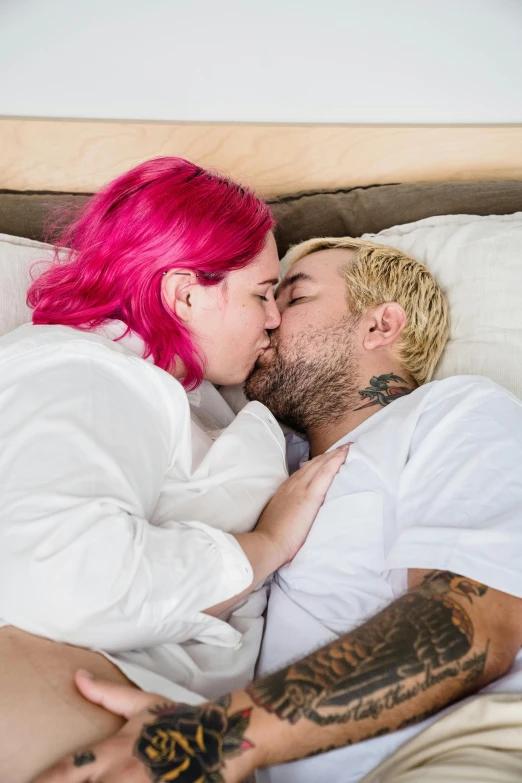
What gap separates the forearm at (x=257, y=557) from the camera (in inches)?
42.3

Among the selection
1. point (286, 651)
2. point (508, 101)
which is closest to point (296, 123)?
point (508, 101)

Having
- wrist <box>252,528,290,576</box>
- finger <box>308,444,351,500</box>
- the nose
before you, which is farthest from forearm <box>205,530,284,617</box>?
the nose

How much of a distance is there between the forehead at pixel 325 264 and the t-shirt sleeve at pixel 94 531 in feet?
2.27

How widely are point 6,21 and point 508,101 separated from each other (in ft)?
4.62

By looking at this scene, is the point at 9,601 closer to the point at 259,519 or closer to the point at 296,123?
the point at 259,519

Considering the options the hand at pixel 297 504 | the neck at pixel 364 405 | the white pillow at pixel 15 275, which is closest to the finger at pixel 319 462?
the hand at pixel 297 504

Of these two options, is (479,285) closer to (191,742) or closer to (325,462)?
(325,462)

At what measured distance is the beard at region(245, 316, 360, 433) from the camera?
148 cm

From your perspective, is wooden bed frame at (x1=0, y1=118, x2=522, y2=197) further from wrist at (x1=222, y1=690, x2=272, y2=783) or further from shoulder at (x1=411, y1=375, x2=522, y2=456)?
wrist at (x1=222, y1=690, x2=272, y2=783)

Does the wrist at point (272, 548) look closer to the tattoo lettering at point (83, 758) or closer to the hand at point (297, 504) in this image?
the hand at point (297, 504)

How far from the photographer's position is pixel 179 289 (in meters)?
1.35

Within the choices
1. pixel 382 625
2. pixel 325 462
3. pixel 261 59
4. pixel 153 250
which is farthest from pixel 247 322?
pixel 261 59

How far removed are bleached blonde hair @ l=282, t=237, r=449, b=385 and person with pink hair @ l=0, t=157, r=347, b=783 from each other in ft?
0.75

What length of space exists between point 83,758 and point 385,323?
43.0 inches
